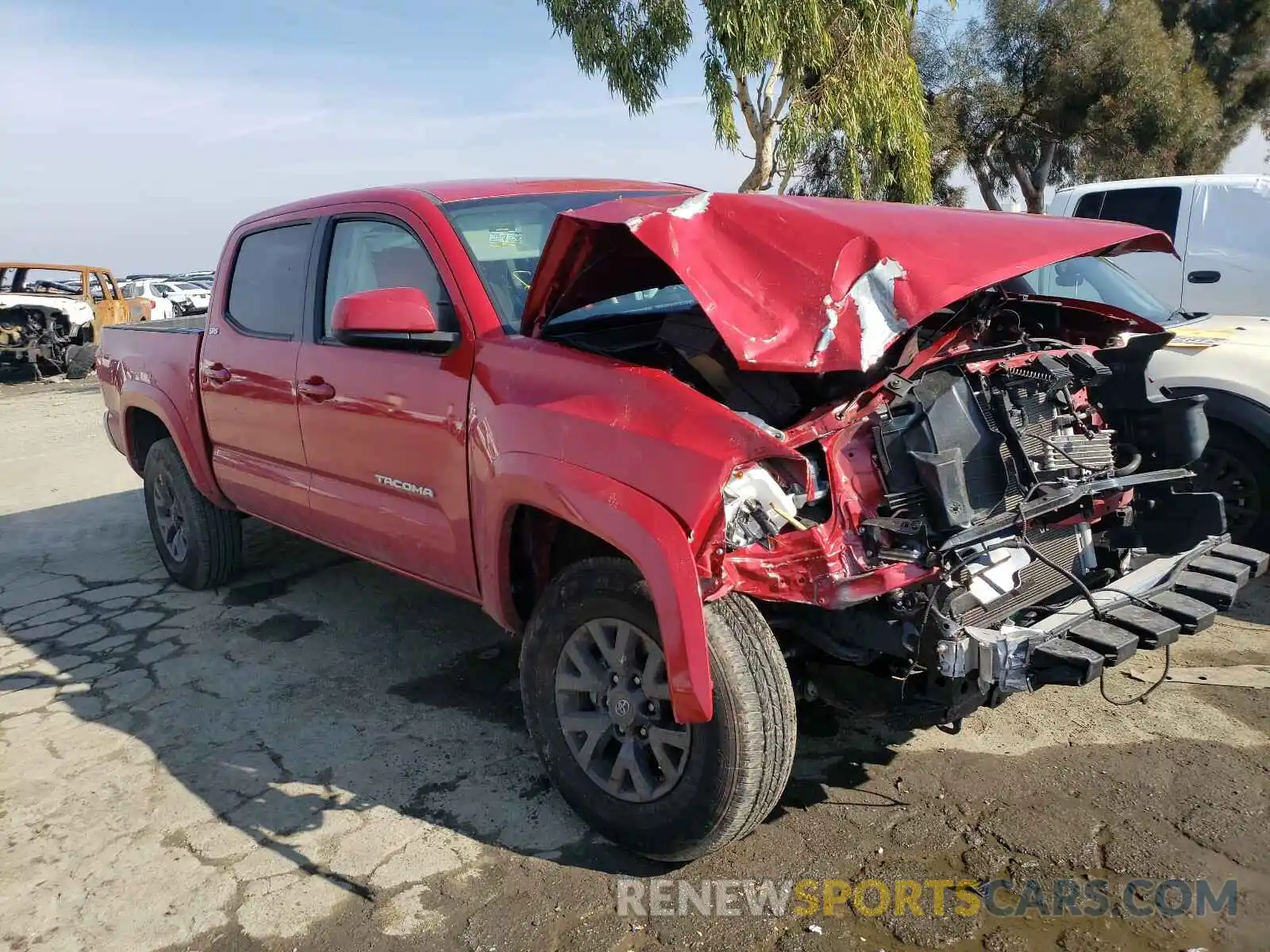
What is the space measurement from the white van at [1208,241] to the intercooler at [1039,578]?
4.49 metres

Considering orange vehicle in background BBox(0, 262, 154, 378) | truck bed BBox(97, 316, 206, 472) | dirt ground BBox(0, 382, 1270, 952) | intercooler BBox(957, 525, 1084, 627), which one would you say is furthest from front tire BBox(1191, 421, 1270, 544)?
orange vehicle in background BBox(0, 262, 154, 378)

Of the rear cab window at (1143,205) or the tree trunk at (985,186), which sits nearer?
the rear cab window at (1143,205)

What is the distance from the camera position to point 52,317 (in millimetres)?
17422

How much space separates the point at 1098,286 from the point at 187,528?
530 cm

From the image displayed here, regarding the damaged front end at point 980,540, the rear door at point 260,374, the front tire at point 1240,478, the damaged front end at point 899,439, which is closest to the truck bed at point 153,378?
the rear door at point 260,374

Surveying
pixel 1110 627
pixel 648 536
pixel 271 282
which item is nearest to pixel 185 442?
pixel 271 282

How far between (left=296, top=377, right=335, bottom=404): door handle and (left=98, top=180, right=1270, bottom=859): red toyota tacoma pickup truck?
0.02m

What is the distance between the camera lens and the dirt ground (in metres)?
2.72

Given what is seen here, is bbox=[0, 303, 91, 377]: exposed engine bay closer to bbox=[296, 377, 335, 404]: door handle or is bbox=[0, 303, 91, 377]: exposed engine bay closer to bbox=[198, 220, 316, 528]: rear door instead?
bbox=[198, 220, 316, 528]: rear door

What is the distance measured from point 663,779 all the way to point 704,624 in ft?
1.92

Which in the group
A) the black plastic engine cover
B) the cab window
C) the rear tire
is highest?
the cab window

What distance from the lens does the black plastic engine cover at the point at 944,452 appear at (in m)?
2.73

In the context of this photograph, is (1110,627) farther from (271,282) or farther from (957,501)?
(271,282)

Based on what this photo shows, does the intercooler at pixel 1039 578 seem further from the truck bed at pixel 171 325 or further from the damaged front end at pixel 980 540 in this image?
the truck bed at pixel 171 325
